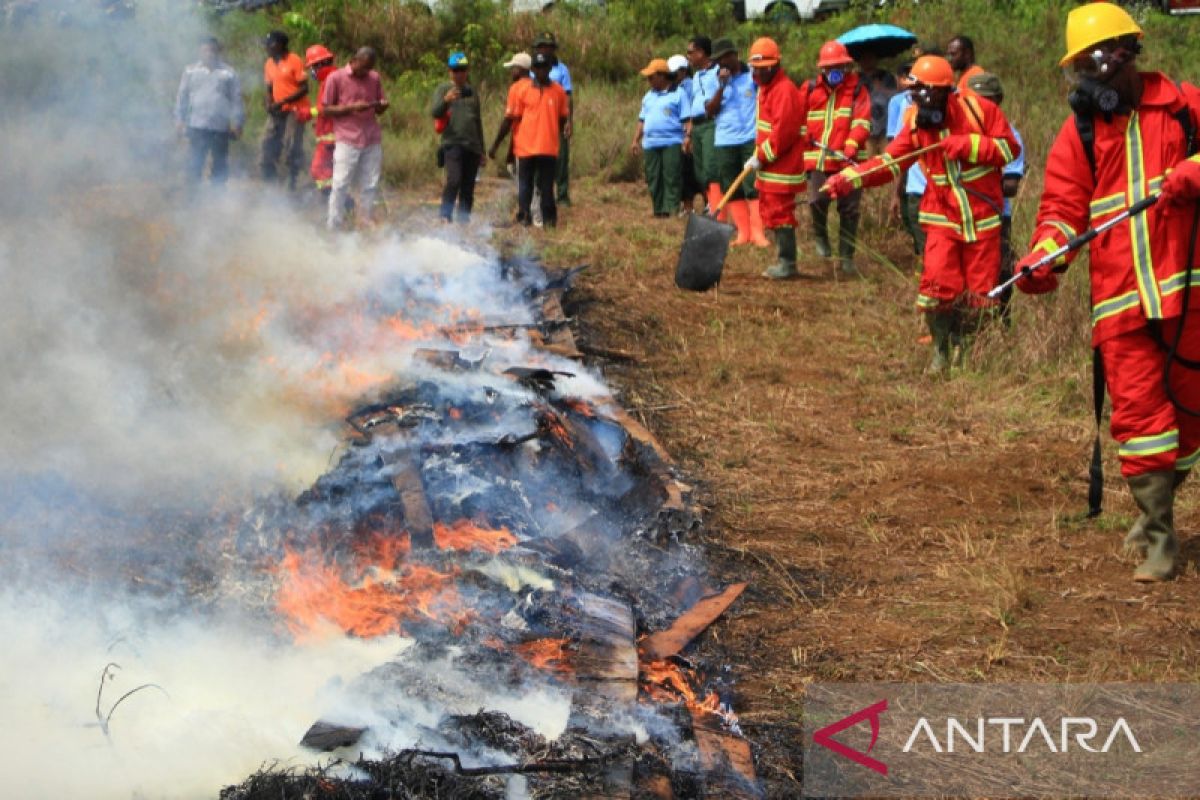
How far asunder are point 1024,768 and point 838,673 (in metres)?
0.81

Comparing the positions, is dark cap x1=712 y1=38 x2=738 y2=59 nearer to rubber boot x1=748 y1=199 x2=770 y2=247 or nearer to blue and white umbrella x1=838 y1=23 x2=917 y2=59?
blue and white umbrella x1=838 y1=23 x2=917 y2=59

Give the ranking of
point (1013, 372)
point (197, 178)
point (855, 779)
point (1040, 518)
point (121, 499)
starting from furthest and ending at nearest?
point (197, 178) → point (1013, 372) → point (1040, 518) → point (121, 499) → point (855, 779)

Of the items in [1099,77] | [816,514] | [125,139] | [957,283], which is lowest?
[816,514]

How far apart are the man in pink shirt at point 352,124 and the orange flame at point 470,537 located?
24.5 feet

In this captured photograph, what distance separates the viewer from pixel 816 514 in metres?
6.16

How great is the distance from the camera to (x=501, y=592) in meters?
4.85

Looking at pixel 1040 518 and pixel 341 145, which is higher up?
pixel 341 145

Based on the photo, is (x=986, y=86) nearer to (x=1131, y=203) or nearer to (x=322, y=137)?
(x=1131, y=203)

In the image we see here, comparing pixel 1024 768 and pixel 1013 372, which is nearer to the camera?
pixel 1024 768

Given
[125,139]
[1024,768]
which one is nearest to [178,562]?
[1024,768]

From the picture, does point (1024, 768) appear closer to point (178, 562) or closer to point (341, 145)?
point (178, 562)

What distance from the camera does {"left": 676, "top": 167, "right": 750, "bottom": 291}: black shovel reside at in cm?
1073

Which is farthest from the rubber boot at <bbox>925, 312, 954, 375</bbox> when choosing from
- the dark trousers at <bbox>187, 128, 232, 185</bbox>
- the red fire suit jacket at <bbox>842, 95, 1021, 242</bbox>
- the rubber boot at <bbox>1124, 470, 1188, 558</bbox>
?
the dark trousers at <bbox>187, 128, 232, 185</bbox>

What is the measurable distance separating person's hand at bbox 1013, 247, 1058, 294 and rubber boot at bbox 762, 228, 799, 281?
19.8 feet
